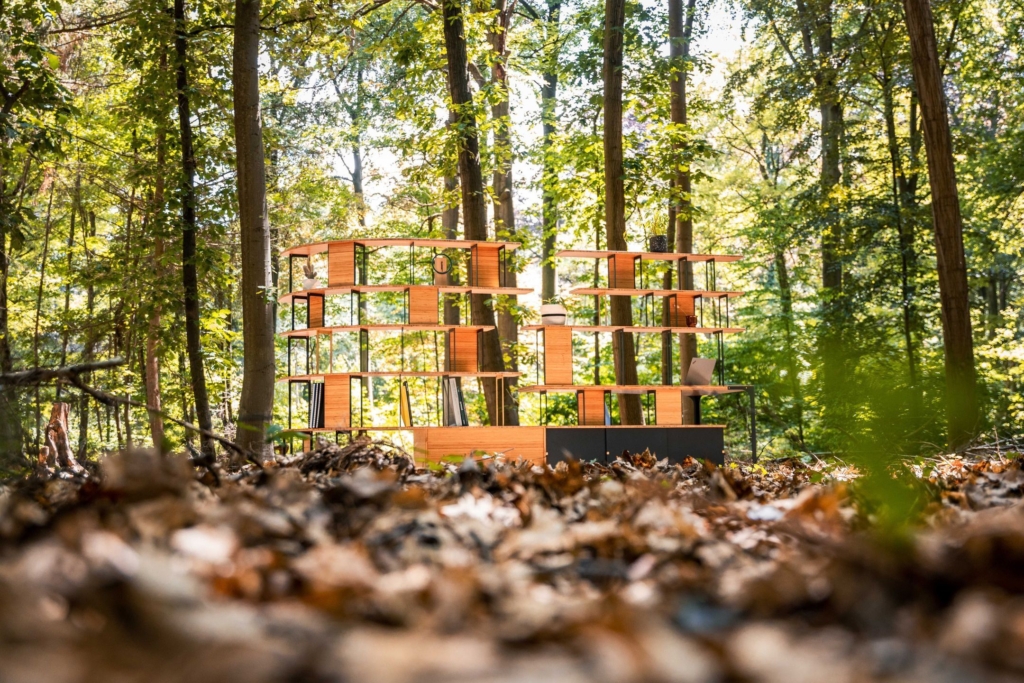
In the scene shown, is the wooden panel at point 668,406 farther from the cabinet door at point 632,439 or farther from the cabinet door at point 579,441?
the cabinet door at point 579,441

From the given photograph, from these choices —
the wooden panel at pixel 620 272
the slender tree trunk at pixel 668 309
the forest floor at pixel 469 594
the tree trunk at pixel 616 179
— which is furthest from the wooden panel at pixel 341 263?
the forest floor at pixel 469 594

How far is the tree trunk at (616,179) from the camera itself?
38.3 feet

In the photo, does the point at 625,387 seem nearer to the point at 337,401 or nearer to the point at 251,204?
the point at 337,401

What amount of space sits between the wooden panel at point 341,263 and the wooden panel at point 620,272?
2866 millimetres

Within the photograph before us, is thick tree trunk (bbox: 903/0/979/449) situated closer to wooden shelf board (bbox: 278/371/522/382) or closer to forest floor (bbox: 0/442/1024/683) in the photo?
wooden shelf board (bbox: 278/371/522/382)

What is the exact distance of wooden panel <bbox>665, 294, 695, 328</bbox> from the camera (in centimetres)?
1132

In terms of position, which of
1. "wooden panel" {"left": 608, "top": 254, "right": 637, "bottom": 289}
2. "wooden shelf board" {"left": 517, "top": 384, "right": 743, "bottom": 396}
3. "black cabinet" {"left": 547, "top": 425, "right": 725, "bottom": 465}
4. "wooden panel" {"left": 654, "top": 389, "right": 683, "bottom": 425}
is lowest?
"black cabinet" {"left": 547, "top": 425, "right": 725, "bottom": 465}

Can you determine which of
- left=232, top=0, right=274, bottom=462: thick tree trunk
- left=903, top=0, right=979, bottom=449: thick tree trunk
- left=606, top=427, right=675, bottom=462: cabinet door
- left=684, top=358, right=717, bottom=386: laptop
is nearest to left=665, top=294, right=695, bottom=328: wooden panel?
left=684, top=358, right=717, bottom=386: laptop

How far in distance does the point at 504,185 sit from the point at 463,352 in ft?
22.8

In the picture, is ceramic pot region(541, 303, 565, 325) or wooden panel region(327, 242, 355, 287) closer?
ceramic pot region(541, 303, 565, 325)

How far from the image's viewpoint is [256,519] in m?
0.80

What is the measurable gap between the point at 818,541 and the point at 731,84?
17.7 m

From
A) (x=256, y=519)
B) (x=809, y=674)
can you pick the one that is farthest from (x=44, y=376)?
(x=809, y=674)

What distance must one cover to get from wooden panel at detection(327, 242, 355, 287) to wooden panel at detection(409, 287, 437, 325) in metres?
0.66
